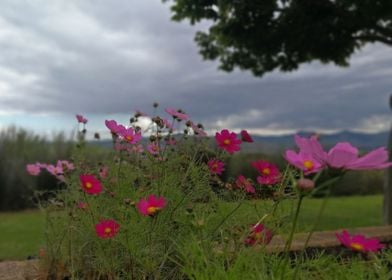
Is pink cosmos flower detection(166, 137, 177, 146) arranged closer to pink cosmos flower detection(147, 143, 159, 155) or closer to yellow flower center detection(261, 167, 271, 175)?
pink cosmos flower detection(147, 143, 159, 155)

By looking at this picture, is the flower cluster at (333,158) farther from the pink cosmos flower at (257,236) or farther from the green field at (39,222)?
the green field at (39,222)

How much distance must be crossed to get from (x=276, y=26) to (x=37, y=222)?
544cm

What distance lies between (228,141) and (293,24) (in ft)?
19.0

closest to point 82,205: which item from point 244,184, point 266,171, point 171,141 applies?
point 171,141

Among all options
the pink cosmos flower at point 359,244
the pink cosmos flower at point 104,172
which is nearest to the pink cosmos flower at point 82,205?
the pink cosmos flower at point 104,172

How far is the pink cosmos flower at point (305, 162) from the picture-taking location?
4.92 ft

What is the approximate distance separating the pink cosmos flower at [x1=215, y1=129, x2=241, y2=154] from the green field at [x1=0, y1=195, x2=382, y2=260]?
916mm

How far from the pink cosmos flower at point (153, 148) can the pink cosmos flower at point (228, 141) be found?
0.59 meters

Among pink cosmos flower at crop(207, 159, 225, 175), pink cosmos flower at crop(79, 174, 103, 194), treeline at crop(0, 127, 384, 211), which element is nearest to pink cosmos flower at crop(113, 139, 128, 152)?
pink cosmos flower at crop(207, 159, 225, 175)

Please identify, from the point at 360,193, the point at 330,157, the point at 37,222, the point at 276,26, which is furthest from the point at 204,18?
the point at 360,193

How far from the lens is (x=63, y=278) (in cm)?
313

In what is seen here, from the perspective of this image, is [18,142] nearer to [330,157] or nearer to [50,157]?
[50,157]

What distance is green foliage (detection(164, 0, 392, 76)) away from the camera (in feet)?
25.0

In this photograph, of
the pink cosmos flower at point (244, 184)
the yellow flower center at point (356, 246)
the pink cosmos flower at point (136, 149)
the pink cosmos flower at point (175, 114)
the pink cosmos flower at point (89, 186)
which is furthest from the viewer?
the pink cosmos flower at point (136, 149)
